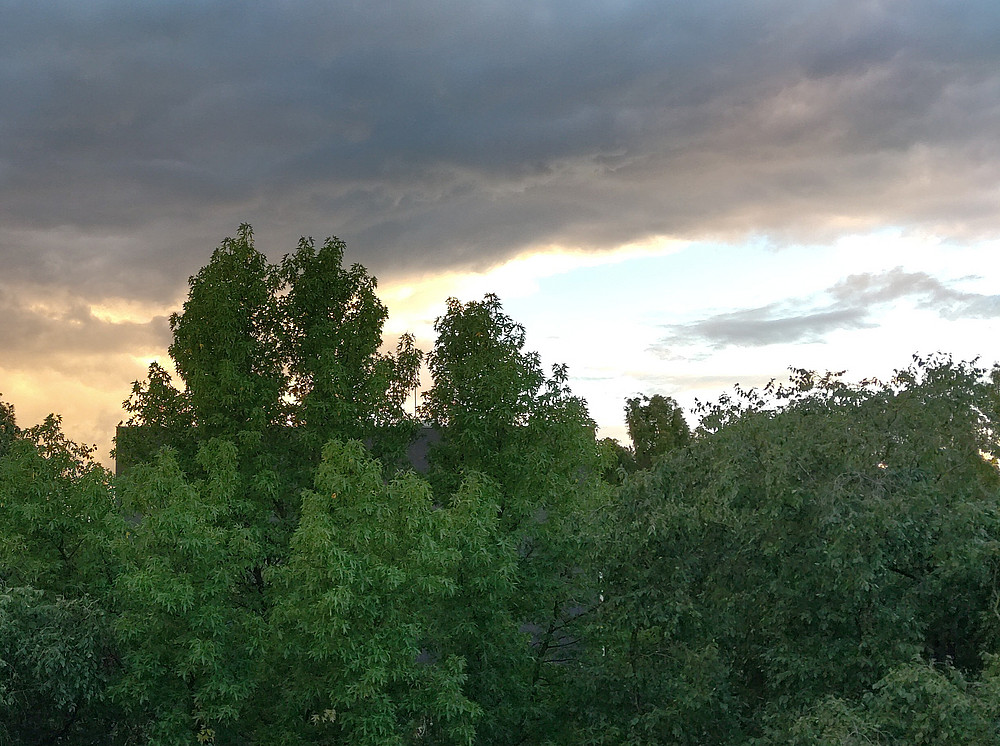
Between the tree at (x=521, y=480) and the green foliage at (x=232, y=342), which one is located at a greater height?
the green foliage at (x=232, y=342)

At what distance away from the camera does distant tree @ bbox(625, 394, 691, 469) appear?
208ft

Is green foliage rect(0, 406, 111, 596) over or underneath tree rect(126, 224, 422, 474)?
underneath

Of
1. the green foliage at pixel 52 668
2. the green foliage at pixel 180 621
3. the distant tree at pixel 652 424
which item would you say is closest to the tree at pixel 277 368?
the green foliage at pixel 180 621

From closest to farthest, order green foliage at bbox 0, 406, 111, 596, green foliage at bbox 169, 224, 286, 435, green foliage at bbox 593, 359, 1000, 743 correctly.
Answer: green foliage at bbox 593, 359, 1000, 743
green foliage at bbox 0, 406, 111, 596
green foliage at bbox 169, 224, 286, 435

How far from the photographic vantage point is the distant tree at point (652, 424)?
63.5 meters

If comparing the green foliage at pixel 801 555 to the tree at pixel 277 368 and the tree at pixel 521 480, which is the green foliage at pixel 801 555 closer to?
the tree at pixel 521 480

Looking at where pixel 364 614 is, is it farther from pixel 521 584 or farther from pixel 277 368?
pixel 277 368

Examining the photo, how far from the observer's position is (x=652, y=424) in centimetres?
6400

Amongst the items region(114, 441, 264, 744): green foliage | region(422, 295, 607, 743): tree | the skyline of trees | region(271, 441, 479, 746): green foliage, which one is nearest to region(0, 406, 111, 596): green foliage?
the skyline of trees

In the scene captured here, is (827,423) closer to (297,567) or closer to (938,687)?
(938,687)

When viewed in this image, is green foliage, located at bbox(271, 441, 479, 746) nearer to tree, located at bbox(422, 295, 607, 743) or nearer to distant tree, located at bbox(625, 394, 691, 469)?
tree, located at bbox(422, 295, 607, 743)

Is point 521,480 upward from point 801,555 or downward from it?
upward

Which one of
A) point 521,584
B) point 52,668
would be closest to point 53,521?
point 52,668

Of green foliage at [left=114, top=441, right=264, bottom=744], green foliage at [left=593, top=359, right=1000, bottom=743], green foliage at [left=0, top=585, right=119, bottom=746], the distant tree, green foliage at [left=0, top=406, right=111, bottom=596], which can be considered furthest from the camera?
the distant tree
